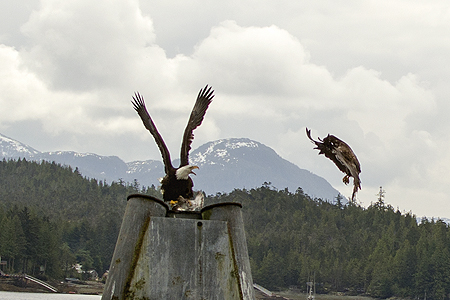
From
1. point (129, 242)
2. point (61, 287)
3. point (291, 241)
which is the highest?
point (291, 241)

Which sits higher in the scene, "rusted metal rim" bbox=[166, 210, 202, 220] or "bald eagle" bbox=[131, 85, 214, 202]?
"bald eagle" bbox=[131, 85, 214, 202]

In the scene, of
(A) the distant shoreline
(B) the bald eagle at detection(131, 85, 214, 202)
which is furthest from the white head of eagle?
(A) the distant shoreline

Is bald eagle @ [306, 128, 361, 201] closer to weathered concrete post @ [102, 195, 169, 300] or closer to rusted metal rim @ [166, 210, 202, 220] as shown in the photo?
rusted metal rim @ [166, 210, 202, 220]

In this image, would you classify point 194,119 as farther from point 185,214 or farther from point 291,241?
point 291,241

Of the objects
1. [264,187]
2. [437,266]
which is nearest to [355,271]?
[437,266]

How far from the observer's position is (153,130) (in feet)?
39.4

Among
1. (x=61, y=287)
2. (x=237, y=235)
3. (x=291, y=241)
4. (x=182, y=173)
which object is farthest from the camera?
(x=291, y=241)

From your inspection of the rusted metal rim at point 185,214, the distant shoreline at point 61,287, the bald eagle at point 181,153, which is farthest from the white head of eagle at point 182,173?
the distant shoreline at point 61,287

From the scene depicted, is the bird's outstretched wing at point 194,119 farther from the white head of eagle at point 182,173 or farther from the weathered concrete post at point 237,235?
the weathered concrete post at point 237,235

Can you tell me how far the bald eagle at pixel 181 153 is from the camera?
37.0ft

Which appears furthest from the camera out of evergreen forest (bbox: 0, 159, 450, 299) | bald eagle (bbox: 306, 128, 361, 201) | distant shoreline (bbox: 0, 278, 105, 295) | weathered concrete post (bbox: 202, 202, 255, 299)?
evergreen forest (bbox: 0, 159, 450, 299)

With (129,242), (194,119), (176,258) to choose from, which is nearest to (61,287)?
(194,119)

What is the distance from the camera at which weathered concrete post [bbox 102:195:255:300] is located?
8484 mm

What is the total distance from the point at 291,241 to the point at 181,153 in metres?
142
